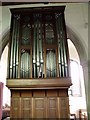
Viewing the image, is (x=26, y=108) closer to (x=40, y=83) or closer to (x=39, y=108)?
(x=39, y=108)

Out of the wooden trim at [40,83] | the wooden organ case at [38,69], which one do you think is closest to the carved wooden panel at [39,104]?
the wooden organ case at [38,69]

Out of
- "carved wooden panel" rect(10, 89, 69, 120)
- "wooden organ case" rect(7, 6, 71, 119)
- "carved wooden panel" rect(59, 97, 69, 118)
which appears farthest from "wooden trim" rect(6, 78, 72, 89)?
"carved wooden panel" rect(59, 97, 69, 118)

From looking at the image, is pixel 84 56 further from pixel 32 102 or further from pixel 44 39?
pixel 32 102

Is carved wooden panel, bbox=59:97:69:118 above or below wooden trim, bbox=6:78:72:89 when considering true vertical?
below

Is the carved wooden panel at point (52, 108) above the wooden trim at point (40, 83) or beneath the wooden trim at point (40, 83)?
beneath

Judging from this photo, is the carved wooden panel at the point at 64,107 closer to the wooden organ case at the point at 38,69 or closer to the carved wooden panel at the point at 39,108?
the wooden organ case at the point at 38,69

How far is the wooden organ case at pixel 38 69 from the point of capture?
4.57 m

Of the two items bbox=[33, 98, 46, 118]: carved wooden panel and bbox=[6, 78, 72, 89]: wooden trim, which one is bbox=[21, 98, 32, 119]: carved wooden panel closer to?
bbox=[33, 98, 46, 118]: carved wooden panel

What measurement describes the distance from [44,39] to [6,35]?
1571mm

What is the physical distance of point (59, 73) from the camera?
4719 mm

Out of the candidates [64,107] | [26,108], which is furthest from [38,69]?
[64,107]

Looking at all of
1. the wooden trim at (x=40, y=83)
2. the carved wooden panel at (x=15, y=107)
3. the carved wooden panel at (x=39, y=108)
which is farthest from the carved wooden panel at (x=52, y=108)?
the carved wooden panel at (x=15, y=107)

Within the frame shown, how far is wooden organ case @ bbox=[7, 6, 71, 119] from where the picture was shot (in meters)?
4.57

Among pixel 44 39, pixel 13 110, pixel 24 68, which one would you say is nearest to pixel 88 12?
pixel 44 39
